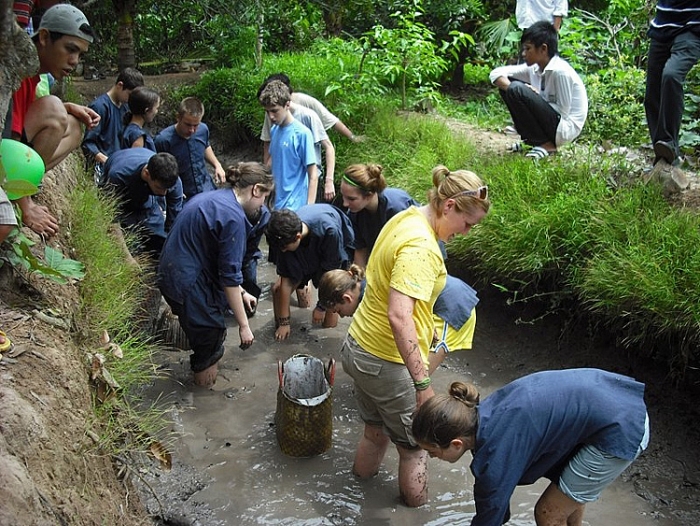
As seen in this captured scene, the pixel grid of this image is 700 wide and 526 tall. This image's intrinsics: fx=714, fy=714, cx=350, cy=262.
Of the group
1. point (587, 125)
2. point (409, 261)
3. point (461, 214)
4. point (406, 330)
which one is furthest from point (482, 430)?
point (587, 125)

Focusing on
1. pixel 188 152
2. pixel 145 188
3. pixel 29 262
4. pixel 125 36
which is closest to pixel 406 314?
pixel 29 262

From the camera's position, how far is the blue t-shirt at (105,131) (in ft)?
20.4

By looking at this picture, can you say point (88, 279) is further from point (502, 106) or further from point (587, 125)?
point (502, 106)

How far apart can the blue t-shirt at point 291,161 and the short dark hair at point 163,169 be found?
1249mm

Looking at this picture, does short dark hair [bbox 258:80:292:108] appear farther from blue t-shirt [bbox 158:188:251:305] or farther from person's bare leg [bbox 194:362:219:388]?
person's bare leg [bbox 194:362:219:388]

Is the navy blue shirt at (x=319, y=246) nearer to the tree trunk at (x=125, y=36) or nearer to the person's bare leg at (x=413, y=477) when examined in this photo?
the person's bare leg at (x=413, y=477)

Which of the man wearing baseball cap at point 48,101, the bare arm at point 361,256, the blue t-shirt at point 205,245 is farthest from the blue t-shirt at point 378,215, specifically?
the man wearing baseball cap at point 48,101

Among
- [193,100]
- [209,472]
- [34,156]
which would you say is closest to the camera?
[34,156]

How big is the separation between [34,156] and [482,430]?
98.4 inches

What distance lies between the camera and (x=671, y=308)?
14.2 ft

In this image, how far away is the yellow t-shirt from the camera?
10.3ft

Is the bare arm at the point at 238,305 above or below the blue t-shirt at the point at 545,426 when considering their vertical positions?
below

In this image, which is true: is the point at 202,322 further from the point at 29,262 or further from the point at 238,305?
the point at 29,262

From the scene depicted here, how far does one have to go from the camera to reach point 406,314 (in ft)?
10.3
